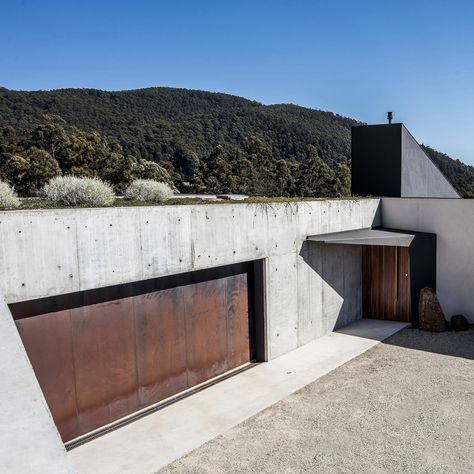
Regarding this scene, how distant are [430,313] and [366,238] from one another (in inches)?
96.0

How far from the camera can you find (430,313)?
35.5ft

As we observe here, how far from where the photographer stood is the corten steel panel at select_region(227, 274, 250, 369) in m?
8.52

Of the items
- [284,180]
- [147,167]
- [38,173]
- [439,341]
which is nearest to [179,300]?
[439,341]

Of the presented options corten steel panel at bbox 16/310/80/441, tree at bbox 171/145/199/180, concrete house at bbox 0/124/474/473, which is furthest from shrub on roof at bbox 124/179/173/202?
tree at bbox 171/145/199/180

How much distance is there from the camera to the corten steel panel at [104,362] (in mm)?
6258

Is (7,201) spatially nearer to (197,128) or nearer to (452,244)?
(452,244)

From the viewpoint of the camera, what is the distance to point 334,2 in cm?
1237

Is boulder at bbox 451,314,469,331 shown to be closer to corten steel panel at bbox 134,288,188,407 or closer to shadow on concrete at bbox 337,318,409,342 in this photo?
shadow on concrete at bbox 337,318,409,342

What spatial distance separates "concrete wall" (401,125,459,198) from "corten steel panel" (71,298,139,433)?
10.1 meters

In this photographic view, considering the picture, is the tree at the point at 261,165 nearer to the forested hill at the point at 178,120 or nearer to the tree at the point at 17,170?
the forested hill at the point at 178,120

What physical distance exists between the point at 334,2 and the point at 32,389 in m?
12.6

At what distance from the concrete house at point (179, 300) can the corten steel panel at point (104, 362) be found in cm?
2

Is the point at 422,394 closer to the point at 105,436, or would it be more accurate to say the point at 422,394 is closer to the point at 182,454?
the point at 182,454

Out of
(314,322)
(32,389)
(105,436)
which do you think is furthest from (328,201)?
(32,389)
